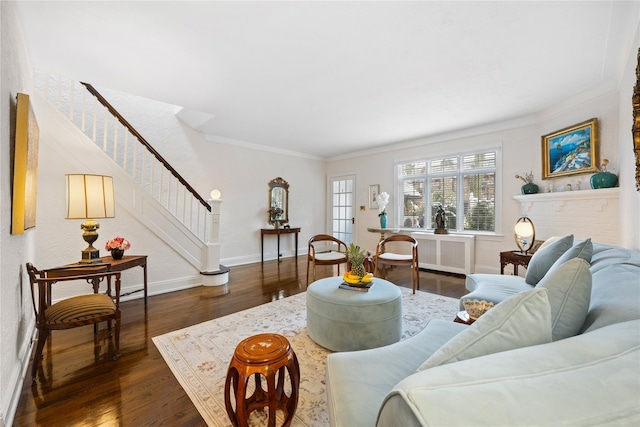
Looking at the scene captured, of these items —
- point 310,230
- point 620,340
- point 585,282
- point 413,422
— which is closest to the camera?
point 413,422

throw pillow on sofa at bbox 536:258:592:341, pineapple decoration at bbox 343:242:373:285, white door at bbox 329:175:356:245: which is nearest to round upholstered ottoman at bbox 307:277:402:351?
pineapple decoration at bbox 343:242:373:285

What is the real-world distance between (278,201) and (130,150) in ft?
9.64

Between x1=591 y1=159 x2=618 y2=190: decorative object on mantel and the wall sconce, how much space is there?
0.74m

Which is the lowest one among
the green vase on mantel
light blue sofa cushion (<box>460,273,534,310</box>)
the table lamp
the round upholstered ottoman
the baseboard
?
the baseboard

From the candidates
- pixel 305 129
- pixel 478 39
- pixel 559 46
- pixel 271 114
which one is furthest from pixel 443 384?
pixel 305 129

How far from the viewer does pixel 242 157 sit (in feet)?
18.4

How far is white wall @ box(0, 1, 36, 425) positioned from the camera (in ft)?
4.67

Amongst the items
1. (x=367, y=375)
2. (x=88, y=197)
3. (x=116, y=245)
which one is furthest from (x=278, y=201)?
(x=367, y=375)

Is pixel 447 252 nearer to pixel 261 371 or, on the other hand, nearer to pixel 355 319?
pixel 355 319

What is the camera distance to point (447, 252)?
467 centimetres

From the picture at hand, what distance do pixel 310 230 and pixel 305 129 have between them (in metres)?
2.91

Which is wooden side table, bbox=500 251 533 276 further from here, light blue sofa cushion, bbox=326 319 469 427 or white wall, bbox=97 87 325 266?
white wall, bbox=97 87 325 266

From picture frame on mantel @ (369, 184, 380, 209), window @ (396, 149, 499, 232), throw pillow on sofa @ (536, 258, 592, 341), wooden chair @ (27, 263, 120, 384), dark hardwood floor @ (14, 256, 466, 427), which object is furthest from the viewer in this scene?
picture frame on mantel @ (369, 184, 380, 209)

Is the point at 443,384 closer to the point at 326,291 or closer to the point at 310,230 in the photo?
the point at 326,291
